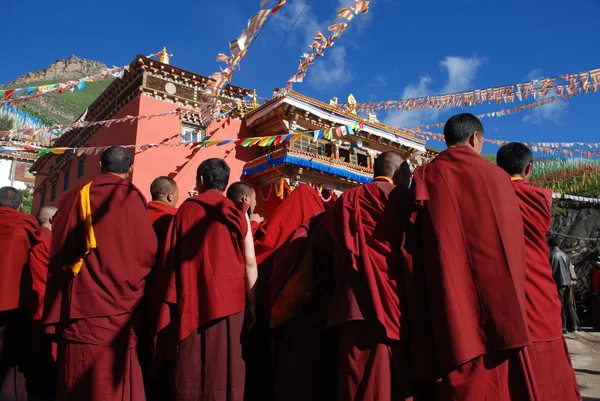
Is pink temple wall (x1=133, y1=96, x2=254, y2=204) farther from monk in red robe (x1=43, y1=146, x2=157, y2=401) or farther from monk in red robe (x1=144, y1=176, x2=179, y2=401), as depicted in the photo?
monk in red robe (x1=43, y1=146, x2=157, y2=401)

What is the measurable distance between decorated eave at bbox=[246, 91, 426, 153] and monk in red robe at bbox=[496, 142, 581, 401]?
13.5 m

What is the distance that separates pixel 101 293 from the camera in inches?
98.0

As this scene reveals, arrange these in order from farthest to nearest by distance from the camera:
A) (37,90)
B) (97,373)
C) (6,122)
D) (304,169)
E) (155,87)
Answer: (6,122), (304,169), (155,87), (37,90), (97,373)

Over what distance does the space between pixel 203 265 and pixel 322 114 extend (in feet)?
50.6

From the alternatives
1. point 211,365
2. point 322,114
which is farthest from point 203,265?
point 322,114

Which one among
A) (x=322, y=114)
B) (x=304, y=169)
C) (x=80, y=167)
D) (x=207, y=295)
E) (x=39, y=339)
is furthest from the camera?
(x=80, y=167)

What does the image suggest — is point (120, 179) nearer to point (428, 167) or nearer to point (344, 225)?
point (344, 225)

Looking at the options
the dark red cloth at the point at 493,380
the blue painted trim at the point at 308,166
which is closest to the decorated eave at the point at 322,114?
the blue painted trim at the point at 308,166

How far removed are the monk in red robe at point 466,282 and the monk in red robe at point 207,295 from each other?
108cm

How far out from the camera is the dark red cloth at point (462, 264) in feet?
5.88

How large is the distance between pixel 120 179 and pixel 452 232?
211cm

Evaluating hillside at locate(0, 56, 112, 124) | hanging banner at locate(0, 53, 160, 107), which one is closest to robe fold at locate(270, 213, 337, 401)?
hanging banner at locate(0, 53, 160, 107)

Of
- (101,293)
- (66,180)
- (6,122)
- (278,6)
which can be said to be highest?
(6,122)

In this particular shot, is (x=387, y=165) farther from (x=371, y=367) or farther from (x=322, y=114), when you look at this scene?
(x=322, y=114)
